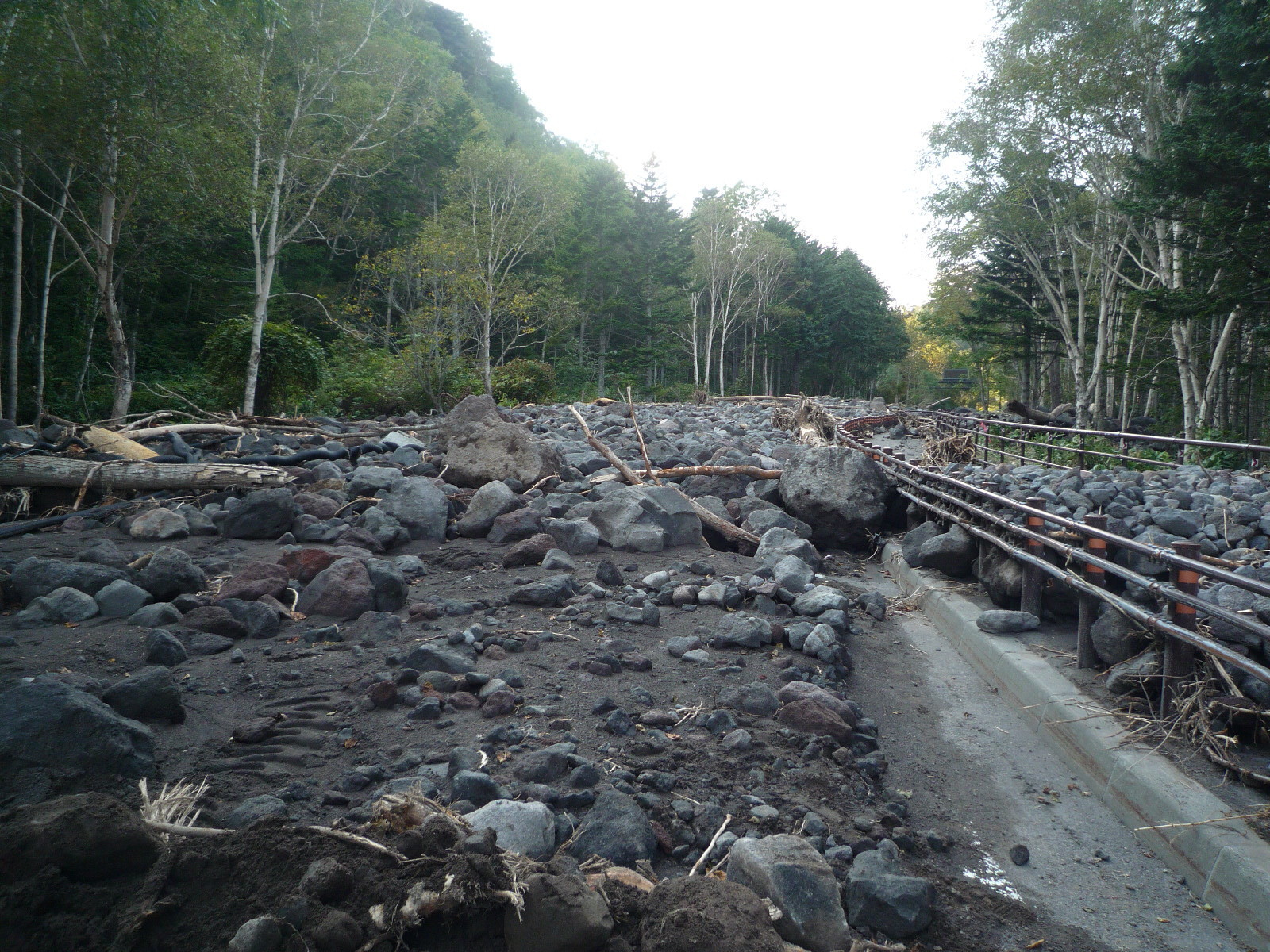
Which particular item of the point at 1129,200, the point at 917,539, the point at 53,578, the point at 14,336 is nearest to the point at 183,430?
the point at 53,578

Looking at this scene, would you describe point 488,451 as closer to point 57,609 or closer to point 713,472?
point 713,472

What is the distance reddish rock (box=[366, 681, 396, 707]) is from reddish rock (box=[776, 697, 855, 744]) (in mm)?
1585

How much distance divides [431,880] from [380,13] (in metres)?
20.3

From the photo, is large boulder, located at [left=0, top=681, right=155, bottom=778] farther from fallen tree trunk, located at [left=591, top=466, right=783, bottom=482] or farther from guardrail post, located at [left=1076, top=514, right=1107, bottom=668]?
fallen tree trunk, located at [left=591, top=466, right=783, bottom=482]

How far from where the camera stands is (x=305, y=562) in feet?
14.3

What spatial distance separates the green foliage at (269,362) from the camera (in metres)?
14.4

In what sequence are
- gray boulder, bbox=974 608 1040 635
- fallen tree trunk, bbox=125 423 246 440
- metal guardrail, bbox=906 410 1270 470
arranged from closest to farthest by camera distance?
gray boulder, bbox=974 608 1040 635 < metal guardrail, bbox=906 410 1270 470 < fallen tree trunk, bbox=125 423 246 440

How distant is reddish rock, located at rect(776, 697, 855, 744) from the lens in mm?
2977

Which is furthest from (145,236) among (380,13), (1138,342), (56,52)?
(1138,342)

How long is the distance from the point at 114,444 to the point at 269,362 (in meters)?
7.80

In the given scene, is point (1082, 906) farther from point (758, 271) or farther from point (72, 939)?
point (758, 271)

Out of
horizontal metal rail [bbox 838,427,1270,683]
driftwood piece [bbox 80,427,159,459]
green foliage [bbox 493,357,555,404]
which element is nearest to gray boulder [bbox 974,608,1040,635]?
horizontal metal rail [bbox 838,427,1270,683]

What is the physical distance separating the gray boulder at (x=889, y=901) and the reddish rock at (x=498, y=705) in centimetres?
139

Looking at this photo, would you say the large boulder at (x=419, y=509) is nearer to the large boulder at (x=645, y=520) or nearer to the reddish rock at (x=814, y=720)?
the large boulder at (x=645, y=520)
